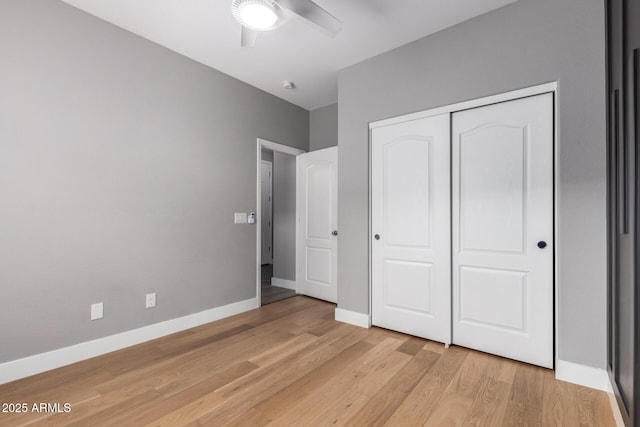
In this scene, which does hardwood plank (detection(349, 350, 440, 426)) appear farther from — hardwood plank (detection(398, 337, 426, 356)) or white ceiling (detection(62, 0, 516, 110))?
white ceiling (detection(62, 0, 516, 110))

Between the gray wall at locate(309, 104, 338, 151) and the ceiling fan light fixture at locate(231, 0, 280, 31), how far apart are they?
7.83 ft

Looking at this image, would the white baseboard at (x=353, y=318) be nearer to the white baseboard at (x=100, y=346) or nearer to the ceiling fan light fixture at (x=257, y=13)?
the white baseboard at (x=100, y=346)

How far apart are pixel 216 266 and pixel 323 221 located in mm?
1536

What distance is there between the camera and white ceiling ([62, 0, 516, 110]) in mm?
2328

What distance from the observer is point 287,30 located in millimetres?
2609

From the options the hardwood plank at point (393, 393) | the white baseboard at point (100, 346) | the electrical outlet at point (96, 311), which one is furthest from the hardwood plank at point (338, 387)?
the electrical outlet at point (96, 311)

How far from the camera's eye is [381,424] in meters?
1.62

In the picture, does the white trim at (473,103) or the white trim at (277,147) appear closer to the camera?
the white trim at (473,103)

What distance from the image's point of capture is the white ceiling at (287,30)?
7.64ft

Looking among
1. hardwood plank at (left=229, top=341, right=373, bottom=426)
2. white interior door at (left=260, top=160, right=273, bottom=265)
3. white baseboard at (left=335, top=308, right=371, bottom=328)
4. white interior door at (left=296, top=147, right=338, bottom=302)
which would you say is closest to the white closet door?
white baseboard at (left=335, top=308, right=371, bottom=328)

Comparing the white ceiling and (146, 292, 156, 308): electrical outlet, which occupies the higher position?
the white ceiling

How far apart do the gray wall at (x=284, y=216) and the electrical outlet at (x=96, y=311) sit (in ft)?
8.65

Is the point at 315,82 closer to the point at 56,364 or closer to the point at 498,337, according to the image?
the point at 498,337

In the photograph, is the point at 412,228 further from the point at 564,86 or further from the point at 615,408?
the point at 615,408
